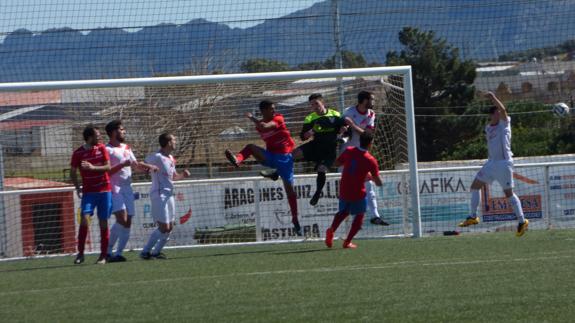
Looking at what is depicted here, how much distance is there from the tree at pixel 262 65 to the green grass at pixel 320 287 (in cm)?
791

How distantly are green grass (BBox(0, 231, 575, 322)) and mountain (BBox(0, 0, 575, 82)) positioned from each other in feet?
20.1

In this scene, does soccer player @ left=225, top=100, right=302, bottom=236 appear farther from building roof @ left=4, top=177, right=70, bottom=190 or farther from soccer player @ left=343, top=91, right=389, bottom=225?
building roof @ left=4, top=177, right=70, bottom=190

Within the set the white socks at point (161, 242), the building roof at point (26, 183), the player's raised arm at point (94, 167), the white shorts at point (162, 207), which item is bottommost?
the white socks at point (161, 242)

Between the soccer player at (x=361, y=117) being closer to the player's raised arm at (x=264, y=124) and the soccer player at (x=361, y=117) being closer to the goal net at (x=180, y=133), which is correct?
the player's raised arm at (x=264, y=124)

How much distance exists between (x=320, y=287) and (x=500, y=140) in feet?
20.3

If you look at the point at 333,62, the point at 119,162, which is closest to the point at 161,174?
the point at 119,162

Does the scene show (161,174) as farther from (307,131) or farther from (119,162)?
A: (307,131)

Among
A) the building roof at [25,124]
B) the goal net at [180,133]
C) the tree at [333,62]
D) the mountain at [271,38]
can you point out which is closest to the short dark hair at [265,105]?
the goal net at [180,133]

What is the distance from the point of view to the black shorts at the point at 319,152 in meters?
14.4

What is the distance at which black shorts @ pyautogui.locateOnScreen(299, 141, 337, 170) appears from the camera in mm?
14352

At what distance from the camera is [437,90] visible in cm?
4084

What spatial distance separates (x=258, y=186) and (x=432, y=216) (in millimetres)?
3854

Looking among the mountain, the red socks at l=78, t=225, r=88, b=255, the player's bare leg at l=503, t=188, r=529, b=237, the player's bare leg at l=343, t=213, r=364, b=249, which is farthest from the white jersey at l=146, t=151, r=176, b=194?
the mountain

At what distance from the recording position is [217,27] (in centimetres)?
1862
